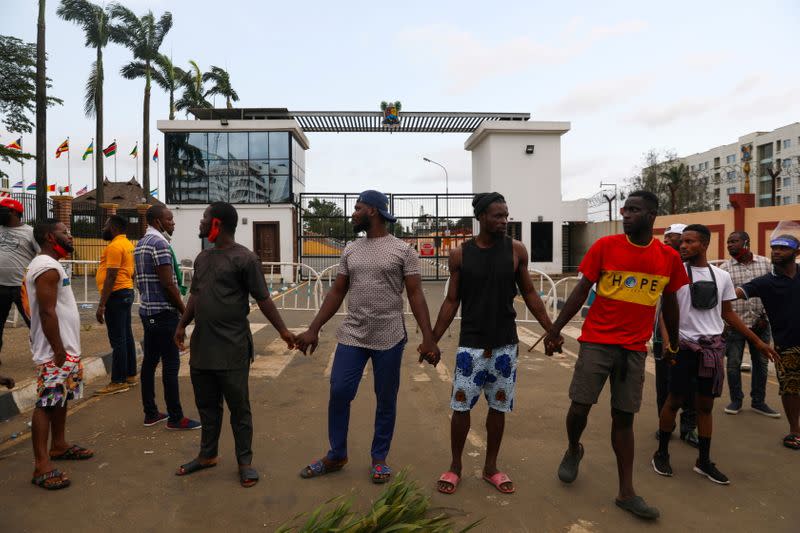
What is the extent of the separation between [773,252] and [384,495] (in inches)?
145

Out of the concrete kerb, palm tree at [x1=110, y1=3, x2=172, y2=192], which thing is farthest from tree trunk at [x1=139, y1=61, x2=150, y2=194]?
Answer: the concrete kerb

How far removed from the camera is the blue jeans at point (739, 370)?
17.7ft

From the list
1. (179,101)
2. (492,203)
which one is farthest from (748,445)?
(179,101)

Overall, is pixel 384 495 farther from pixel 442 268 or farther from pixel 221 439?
pixel 442 268

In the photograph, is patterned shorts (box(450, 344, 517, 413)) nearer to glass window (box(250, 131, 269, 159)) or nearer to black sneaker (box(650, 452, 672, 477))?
black sneaker (box(650, 452, 672, 477))

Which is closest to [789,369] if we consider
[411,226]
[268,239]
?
[411,226]

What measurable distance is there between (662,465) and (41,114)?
2756 centimetres

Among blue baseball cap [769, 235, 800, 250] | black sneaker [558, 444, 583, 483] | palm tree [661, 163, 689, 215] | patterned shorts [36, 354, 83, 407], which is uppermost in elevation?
palm tree [661, 163, 689, 215]

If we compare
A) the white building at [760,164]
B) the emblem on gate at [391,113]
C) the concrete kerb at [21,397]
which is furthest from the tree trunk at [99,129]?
the white building at [760,164]

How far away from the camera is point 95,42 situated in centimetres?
2841

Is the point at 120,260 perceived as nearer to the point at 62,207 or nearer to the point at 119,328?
the point at 119,328

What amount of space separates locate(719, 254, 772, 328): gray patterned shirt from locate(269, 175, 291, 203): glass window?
20.7 m

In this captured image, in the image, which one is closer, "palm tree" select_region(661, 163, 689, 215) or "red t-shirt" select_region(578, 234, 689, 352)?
"red t-shirt" select_region(578, 234, 689, 352)

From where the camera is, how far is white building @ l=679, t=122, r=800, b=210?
212ft
